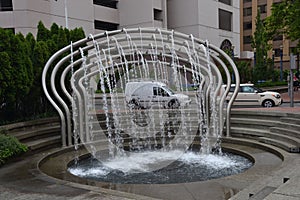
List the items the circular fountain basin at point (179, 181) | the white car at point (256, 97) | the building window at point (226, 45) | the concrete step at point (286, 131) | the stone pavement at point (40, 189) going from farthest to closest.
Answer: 1. the building window at point (226, 45)
2. the white car at point (256, 97)
3. the concrete step at point (286, 131)
4. the circular fountain basin at point (179, 181)
5. the stone pavement at point (40, 189)

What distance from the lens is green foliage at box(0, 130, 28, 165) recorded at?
8414 millimetres

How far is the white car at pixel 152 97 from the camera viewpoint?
17.6 meters

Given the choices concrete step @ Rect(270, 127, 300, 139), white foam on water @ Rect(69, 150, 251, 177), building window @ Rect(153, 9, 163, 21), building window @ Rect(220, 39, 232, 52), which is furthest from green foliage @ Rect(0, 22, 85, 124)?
building window @ Rect(220, 39, 232, 52)

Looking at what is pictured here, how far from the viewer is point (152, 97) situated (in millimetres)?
18156

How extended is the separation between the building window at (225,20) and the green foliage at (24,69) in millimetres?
33537

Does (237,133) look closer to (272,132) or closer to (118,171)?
(272,132)

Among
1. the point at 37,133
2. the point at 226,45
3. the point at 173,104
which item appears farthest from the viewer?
the point at 226,45

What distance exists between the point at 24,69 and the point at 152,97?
8619 millimetres

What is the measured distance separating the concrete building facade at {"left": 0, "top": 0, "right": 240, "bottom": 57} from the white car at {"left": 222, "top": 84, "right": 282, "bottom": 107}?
17266 millimetres

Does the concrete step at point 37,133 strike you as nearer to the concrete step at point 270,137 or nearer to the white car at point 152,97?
the concrete step at point 270,137

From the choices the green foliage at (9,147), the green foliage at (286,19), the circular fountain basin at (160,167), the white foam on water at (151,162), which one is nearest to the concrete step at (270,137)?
the circular fountain basin at (160,167)

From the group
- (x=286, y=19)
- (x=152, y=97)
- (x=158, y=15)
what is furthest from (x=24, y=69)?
(x=158, y=15)

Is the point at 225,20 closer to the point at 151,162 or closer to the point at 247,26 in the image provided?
the point at 247,26

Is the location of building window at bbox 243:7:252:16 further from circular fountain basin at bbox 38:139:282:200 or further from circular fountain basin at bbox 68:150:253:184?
circular fountain basin at bbox 68:150:253:184
